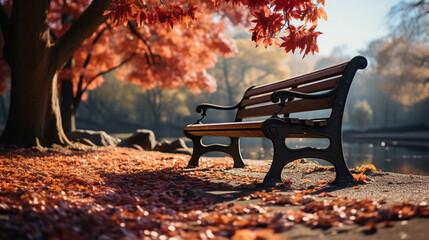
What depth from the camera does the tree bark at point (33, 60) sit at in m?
6.69

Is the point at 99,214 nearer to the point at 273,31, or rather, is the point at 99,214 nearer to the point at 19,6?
the point at 273,31

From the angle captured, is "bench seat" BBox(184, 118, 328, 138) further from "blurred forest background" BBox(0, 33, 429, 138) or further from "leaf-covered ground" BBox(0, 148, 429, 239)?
"blurred forest background" BBox(0, 33, 429, 138)

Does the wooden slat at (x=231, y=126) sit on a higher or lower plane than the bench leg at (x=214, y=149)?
higher

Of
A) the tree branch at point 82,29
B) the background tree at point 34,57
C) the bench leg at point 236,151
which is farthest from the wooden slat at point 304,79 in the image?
the tree branch at point 82,29

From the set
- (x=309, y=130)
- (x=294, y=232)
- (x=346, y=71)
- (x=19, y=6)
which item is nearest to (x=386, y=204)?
(x=294, y=232)

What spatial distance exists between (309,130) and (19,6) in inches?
238

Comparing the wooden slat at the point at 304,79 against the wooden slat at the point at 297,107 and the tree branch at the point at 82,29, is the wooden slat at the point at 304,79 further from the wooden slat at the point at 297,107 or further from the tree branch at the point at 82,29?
the tree branch at the point at 82,29

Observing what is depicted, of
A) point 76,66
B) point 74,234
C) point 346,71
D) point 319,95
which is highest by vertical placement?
point 76,66

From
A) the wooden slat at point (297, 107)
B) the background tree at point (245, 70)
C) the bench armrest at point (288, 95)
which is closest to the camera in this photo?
the bench armrest at point (288, 95)

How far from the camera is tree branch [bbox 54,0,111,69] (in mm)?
6473

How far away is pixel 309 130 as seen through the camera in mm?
3602

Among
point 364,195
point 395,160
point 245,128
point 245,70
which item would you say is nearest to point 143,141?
point 395,160

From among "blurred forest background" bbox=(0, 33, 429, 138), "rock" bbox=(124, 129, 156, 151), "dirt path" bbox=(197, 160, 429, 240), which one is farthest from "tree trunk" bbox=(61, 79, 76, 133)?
"blurred forest background" bbox=(0, 33, 429, 138)

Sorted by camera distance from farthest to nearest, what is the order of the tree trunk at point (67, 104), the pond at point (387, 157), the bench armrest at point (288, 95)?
1. the tree trunk at point (67, 104)
2. the pond at point (387, 157)
3. the bench armrest at point (288, 95)
